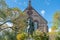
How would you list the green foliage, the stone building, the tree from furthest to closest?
1. the stone building
2. the green foliage
3. the tree

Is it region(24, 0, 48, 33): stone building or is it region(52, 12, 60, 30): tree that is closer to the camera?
region(52, 12, 60, 30): tree

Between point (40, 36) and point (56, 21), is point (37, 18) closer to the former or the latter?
point (40, 36)

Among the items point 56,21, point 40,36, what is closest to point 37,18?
point 40,36

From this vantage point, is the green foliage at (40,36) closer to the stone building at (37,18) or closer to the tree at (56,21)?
the tree at (56,21)

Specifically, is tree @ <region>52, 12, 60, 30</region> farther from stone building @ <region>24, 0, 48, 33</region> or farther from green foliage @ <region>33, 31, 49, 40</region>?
stone building @ <region>24, 0, 48, 33</region>

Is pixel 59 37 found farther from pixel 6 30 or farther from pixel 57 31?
pixel 6 30

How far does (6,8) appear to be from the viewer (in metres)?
22.1

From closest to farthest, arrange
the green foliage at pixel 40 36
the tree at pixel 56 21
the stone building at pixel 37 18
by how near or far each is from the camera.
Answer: the tree at pixel 56 21
the green foliage at pixel 40 36
the stone building at pixel 37 18

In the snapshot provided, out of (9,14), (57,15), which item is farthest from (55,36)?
(9,14)

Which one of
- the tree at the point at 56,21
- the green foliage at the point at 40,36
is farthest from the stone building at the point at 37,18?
the tree at the point at 56,21

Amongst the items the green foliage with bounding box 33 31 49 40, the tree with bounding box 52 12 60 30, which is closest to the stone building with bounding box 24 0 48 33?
the green foliage with bounding box 33 31 49 40

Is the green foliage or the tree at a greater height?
the tree

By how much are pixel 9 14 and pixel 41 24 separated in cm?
1503

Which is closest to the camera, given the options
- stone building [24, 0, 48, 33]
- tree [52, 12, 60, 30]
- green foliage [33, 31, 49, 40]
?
tree [52, 12, 60, 30]
